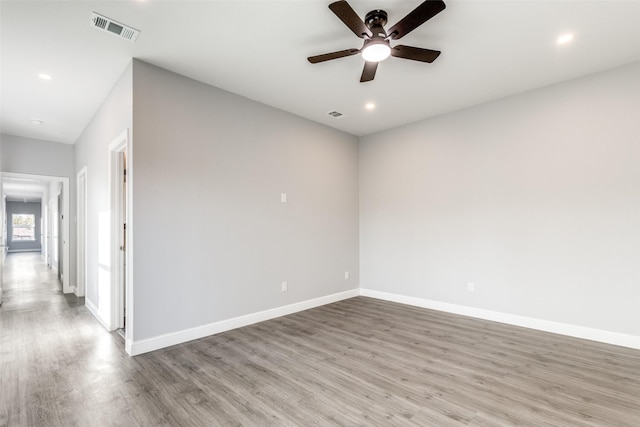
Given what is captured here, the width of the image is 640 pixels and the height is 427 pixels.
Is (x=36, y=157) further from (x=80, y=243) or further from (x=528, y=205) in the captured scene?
(x=528, y=205)

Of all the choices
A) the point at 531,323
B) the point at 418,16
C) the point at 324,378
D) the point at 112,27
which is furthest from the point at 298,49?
the point at 531,323

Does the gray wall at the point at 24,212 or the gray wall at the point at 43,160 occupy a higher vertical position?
the gray wall at the point at 43,160

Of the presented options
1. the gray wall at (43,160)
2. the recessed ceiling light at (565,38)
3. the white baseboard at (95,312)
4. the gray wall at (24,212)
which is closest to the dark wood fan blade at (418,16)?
the recessed ceiling light at (565,38)

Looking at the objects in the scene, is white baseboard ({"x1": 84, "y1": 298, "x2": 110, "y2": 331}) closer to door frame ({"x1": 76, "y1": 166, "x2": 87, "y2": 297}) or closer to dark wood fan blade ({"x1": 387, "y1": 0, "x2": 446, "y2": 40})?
door frame ({"x1": 76, "y1": 166, "x2": 87, "y2": 297})

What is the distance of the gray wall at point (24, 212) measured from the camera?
1502 centimetres

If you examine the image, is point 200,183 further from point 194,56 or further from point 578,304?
point 578,304

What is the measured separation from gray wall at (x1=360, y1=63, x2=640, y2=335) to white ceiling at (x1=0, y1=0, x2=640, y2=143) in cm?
41

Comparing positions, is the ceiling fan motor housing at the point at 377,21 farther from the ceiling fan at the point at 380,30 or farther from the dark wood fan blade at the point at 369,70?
the dark wood fan blade at the point at 369,70

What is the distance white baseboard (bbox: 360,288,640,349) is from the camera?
3146 mm

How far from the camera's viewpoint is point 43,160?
5523 mm

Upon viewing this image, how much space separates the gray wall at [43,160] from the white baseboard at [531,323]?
6171mm

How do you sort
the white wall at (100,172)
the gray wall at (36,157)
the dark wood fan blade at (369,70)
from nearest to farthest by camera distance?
the dark wood fan blade at (369,70)
the white wall at (100,172)
the gray wall at (36,157)

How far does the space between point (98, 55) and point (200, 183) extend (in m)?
1.54

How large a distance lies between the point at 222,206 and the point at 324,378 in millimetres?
2262
